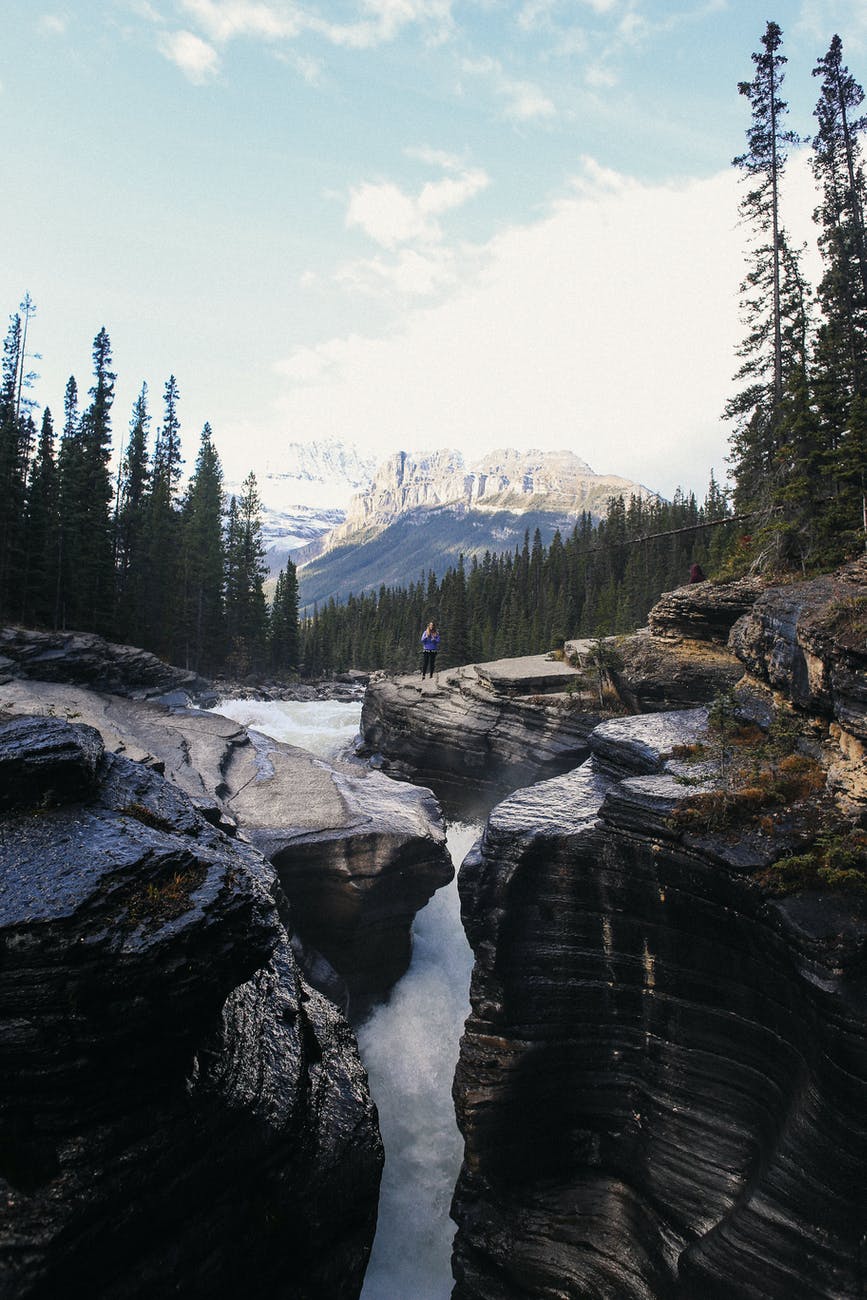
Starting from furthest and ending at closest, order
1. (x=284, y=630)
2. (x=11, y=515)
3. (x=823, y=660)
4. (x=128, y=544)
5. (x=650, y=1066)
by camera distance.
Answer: (x=284, y=630) → (x=128, y=544) → (x=11, y=515) → (x=823, y=660) → (x=650, y=1066)

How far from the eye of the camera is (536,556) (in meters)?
118

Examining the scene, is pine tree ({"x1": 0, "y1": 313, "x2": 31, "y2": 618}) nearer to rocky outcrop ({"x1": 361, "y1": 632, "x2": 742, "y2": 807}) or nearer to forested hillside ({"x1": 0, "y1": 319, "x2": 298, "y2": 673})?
forested hillside ({"x1": 0, "y1": 319, "x2": 298, "y2": 673})

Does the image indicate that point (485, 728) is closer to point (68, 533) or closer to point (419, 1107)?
Answer: point (419, 1107)

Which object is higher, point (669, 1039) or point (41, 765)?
point (41, 765)

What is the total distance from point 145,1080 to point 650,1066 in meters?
7.79

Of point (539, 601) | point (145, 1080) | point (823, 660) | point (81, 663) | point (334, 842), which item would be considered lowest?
point (334, 842)

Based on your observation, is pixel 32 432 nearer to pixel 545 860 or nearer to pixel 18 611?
pixel 18 611

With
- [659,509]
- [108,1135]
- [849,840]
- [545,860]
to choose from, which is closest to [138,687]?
[545,860]

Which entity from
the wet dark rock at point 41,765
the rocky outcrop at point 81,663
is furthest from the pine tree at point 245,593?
the wet dark rock at point 41,765

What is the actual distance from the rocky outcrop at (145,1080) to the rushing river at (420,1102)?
4035 millimetres

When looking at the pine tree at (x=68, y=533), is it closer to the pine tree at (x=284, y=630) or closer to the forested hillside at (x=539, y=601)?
the pine tree at (x=284, y=630)

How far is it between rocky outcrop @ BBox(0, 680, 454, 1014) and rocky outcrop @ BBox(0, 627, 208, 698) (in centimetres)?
1272

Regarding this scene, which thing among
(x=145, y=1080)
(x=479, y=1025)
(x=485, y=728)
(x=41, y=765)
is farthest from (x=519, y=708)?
(x=145, y=1080)

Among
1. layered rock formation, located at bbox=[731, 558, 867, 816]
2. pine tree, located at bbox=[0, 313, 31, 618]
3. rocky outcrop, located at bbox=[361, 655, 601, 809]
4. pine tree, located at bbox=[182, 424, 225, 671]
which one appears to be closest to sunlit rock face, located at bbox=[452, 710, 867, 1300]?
layered rock formation, located at bbox=[731, 558, 867, 816]
